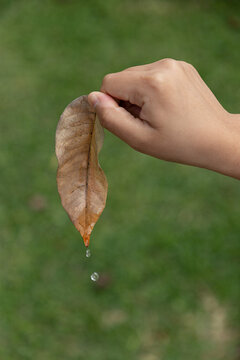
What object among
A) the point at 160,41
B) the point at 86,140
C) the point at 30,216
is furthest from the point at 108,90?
the point at 160,41

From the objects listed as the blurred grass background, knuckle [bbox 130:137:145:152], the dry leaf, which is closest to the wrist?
knuckle [bbox 130:137:145:152]

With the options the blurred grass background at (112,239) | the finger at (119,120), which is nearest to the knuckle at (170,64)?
the finger at (119,120)

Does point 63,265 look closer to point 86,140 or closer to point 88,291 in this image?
point 88,291

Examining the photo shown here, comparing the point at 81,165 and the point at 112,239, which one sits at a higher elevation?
the point at 112,239

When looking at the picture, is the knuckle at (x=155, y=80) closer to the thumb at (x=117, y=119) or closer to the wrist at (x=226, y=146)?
the thumb at (x=117, y=119)

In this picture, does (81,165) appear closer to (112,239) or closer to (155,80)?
(155,80)

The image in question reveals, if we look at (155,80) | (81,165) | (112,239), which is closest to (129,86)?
(155,80)
